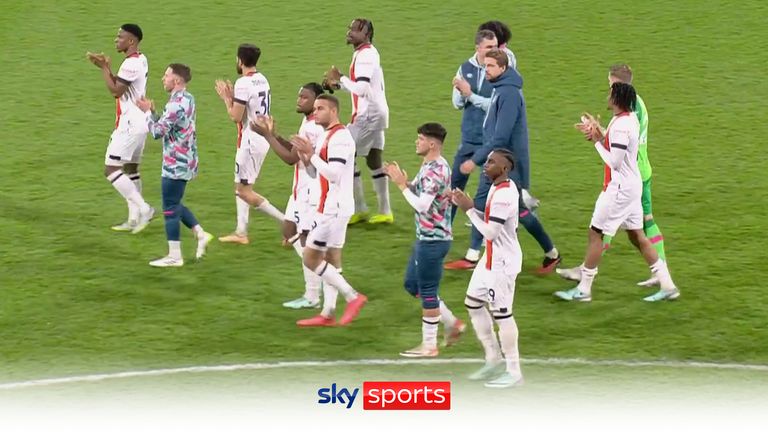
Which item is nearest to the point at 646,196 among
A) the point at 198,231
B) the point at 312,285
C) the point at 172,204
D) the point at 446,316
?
the point at 446,316

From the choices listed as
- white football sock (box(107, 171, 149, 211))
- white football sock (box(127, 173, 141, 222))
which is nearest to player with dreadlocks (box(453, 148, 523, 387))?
white football sock (box(107, 171, 149, 211))

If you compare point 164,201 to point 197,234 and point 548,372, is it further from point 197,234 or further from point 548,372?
point 548,372

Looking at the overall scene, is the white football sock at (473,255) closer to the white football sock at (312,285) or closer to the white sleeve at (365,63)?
the white football sock at (312,285)

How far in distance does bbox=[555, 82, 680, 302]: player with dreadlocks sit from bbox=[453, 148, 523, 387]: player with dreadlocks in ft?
5.88

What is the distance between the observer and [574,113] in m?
22.5

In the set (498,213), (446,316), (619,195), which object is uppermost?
(619,195)

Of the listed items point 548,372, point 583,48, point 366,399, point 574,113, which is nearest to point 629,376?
point 548,372

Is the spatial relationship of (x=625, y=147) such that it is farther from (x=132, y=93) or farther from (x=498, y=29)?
(x=132, y=93)

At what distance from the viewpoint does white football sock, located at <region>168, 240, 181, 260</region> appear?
16359 millimetres

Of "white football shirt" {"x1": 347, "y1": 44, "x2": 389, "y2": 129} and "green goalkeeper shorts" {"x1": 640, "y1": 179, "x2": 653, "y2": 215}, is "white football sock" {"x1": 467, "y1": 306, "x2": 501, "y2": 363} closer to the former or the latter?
"green goalkeeper shorts" {"x1": 640, "y1": 179, "x2": 653, "y2": 215}

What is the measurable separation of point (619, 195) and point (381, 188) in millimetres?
3642

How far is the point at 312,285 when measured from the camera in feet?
49.9

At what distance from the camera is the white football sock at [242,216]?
1722 cm

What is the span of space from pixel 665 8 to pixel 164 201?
1260 cm
